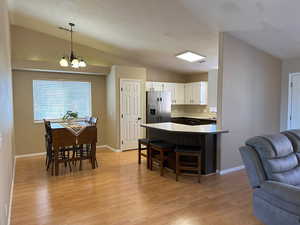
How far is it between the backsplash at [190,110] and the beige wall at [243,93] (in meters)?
2.19

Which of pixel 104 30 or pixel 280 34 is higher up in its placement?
pixel 104 30

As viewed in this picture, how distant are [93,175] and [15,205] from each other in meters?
1.39

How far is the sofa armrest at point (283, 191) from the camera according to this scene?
185cm

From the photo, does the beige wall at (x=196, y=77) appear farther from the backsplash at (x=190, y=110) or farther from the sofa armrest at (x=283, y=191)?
the sofa armrest at (x=283, y=191)

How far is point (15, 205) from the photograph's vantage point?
2.86m

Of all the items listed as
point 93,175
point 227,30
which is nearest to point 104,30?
point 227,30

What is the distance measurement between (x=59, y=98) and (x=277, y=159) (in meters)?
5.21

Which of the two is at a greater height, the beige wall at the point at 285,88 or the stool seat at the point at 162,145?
the beige wall at the point at 285,88

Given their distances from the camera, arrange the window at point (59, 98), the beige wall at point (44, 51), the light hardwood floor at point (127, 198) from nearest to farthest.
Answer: the light hardwood floor at point (127, 198)
the beige wall at point (44, 51)
the window at point (59, 98)

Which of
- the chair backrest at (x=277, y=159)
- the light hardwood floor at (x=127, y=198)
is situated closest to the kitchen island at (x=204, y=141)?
the light hardwood floor at (x=127, y=198)

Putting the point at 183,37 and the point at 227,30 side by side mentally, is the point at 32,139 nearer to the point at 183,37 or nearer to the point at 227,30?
the point at 183,37

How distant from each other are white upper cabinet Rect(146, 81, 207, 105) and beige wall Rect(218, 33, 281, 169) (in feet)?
6.98

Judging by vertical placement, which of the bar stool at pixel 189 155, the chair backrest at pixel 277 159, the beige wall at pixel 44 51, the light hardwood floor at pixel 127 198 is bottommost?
the light hardwood floor at pixel 127 198

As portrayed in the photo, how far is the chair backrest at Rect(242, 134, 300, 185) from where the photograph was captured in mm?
2166
